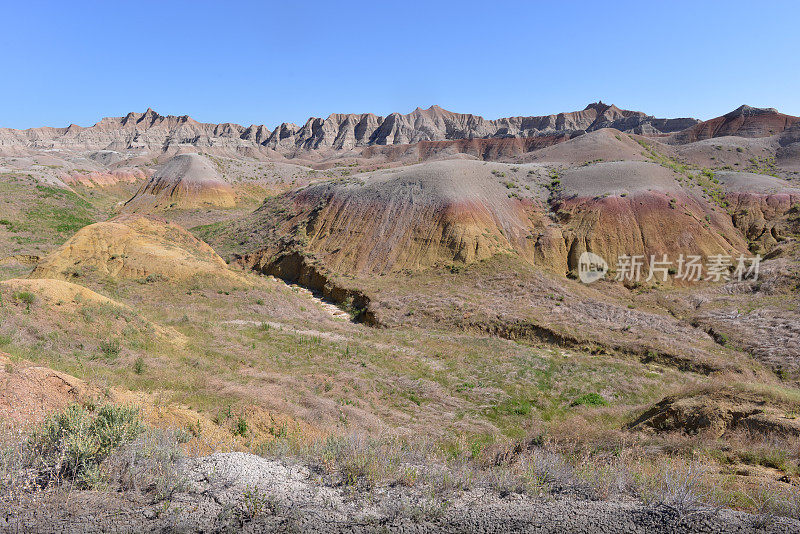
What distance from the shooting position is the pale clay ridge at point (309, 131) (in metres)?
144

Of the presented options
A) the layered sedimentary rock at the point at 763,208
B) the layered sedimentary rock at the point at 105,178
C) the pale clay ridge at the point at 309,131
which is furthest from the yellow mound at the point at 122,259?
the pale clay ridge at the point at 309,131

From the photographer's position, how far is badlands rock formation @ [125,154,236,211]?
59.4m

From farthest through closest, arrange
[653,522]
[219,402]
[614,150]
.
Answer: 1. [614,150]
2. [219,402]
3. [653,522]

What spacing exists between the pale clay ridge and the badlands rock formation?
85.6 metres

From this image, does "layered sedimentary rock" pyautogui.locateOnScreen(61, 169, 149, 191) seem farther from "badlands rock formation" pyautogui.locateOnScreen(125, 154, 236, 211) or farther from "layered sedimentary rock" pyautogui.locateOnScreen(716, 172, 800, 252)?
"layered sedimentary rock" pyautogui.locateOnScreen(716, 172, 800, 252)

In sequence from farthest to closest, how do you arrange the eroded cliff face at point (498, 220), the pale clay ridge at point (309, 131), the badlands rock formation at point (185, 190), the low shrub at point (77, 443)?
the pale clay ridge at point (309, 131), the badlands rock formation at point (185, 190), the eroded cliff face at point (498, 220), the low shrub at point (77, 443)

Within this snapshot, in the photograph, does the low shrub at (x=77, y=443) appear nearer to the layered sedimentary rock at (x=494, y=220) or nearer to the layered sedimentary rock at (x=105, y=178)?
the layered sedimentary rock at (x=494, y=220)

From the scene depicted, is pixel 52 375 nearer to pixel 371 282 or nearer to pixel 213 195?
pixel 371 282

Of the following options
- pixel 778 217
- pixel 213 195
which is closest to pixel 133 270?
pixel 213 195

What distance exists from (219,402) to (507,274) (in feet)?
73.8

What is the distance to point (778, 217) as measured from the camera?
112 feet

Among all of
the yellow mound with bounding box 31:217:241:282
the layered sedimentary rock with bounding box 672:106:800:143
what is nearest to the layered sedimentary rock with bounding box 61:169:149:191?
the yellow mound with bounding box 31:217:241:282

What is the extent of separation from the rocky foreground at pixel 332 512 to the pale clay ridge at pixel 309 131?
469ft

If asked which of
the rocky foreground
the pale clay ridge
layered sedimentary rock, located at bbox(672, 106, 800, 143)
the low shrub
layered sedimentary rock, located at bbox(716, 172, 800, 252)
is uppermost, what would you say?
the pale clay ridge
